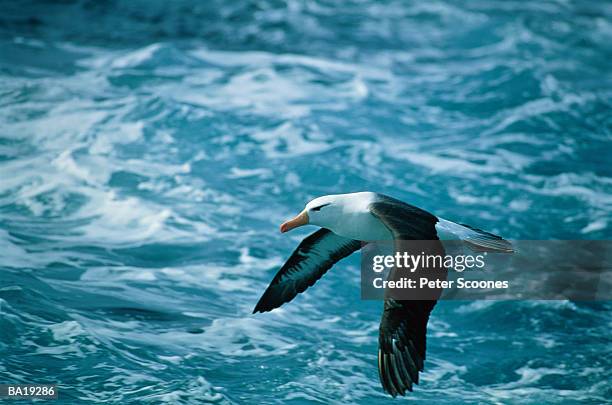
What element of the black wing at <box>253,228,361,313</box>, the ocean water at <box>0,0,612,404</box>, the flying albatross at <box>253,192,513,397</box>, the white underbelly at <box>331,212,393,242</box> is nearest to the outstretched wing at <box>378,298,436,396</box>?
the flying albatross at <box>253,192,513,397</box>

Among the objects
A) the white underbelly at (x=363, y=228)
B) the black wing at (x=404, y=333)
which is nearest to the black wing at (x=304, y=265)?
the white underbelly at (x=363, y=228)

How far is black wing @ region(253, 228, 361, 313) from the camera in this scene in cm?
830

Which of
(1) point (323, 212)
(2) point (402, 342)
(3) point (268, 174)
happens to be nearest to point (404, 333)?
(2) point (402, 342)

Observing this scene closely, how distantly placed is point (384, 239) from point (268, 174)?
6327mm

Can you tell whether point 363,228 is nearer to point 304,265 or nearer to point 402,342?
point 304,265

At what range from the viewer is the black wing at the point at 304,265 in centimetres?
830

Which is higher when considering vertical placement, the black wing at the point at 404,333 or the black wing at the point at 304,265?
the black wing at the point at 304,265

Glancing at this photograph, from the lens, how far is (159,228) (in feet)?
38.6

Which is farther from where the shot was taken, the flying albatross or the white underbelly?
the white underbelly

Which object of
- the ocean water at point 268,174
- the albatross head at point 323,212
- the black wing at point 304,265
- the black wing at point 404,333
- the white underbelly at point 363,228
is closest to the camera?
the black wing at point 404,333

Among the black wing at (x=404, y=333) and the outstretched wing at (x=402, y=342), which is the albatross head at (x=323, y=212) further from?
the outstretched wing at (x=402, y=342)

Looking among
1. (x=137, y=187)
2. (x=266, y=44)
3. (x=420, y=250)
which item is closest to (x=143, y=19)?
(x=266, y=44)

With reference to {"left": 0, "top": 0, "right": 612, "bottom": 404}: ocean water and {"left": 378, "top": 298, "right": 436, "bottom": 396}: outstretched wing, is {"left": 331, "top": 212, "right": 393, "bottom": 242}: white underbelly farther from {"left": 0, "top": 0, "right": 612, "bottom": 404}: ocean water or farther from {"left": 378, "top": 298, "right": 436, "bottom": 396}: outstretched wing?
{"left": 0, "top": 0, "right": 612, "bottom": 404}: ocean water

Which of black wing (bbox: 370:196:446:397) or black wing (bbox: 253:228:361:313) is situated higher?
black wing (bbox: 253:228:361:313)
